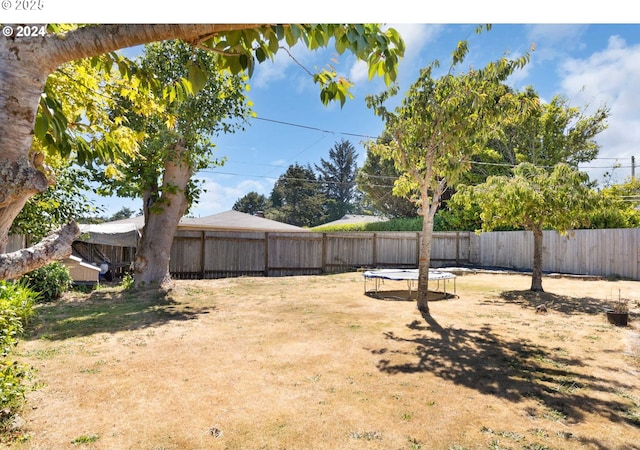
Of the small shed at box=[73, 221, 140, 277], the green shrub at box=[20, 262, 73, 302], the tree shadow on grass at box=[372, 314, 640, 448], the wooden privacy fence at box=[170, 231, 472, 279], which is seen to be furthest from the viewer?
the wooden privacy fence at box=[170, 231, 472, 279]

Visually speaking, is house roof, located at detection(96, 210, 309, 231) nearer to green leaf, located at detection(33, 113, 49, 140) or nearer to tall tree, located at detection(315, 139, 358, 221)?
green leaf, located at detection(33, 113, 49, 140)

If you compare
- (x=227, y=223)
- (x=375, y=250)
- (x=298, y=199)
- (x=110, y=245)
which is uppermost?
(x=298, y=199)

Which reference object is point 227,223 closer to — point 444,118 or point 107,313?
point 107,313

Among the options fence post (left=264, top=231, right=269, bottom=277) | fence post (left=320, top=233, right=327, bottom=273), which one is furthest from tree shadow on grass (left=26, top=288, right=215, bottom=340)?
fence post (left=320, top=233, right=327, bottom=273)

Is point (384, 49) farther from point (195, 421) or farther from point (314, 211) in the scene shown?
point (314, 211)

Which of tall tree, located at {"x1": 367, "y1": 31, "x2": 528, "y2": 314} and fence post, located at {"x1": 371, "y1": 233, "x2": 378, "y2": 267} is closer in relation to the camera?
tall tree, located at {"x1": 367, "y1": 31, "x2": 528, "y2": 314}

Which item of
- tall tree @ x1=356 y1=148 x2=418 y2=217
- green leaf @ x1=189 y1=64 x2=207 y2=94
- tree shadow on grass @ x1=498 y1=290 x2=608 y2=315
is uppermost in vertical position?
tall tree @ x1=356 y1=148 x2=418 y2=217

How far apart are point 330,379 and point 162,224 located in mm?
7958

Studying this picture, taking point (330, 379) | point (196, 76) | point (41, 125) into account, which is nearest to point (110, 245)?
point (330, 379)

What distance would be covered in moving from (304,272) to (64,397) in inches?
513

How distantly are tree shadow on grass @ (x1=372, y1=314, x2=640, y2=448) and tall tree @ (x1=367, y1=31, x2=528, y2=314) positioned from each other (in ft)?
6.50

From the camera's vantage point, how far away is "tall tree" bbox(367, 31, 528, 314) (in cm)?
686

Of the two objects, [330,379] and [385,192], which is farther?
[385,192]

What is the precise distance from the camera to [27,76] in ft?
4.30
